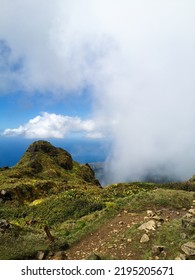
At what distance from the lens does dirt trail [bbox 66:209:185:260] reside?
65.3ft

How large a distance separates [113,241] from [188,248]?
520 cm

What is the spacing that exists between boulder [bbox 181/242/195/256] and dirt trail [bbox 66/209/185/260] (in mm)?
2620

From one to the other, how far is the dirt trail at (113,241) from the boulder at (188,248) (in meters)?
2.62

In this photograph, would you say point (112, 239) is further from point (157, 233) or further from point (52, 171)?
point (52, 171)

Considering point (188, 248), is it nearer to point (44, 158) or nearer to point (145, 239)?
point (145, 239)

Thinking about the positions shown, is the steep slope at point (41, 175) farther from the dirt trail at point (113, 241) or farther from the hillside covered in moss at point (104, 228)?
the dirt trail at point (113, 241)

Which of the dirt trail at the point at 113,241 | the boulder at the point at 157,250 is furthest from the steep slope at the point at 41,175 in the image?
the boulder at the point at 157,250

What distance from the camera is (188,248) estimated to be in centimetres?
1800

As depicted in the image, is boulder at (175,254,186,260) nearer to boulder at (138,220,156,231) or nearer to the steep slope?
boulder at (138,220,156,231)

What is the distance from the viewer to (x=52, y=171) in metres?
77.3

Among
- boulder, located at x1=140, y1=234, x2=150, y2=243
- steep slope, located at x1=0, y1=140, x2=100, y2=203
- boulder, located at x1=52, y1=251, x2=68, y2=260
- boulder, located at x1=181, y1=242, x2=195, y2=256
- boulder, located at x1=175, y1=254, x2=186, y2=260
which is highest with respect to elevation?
steep slope, located at x1=0, y1=140, x2=100, y2=203

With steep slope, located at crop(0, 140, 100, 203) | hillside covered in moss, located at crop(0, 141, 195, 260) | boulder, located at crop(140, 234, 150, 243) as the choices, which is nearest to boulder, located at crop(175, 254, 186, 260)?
hillside covered in moss, located at crop(0, 141, 195, 260)

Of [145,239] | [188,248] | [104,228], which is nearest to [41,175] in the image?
[104,228]
